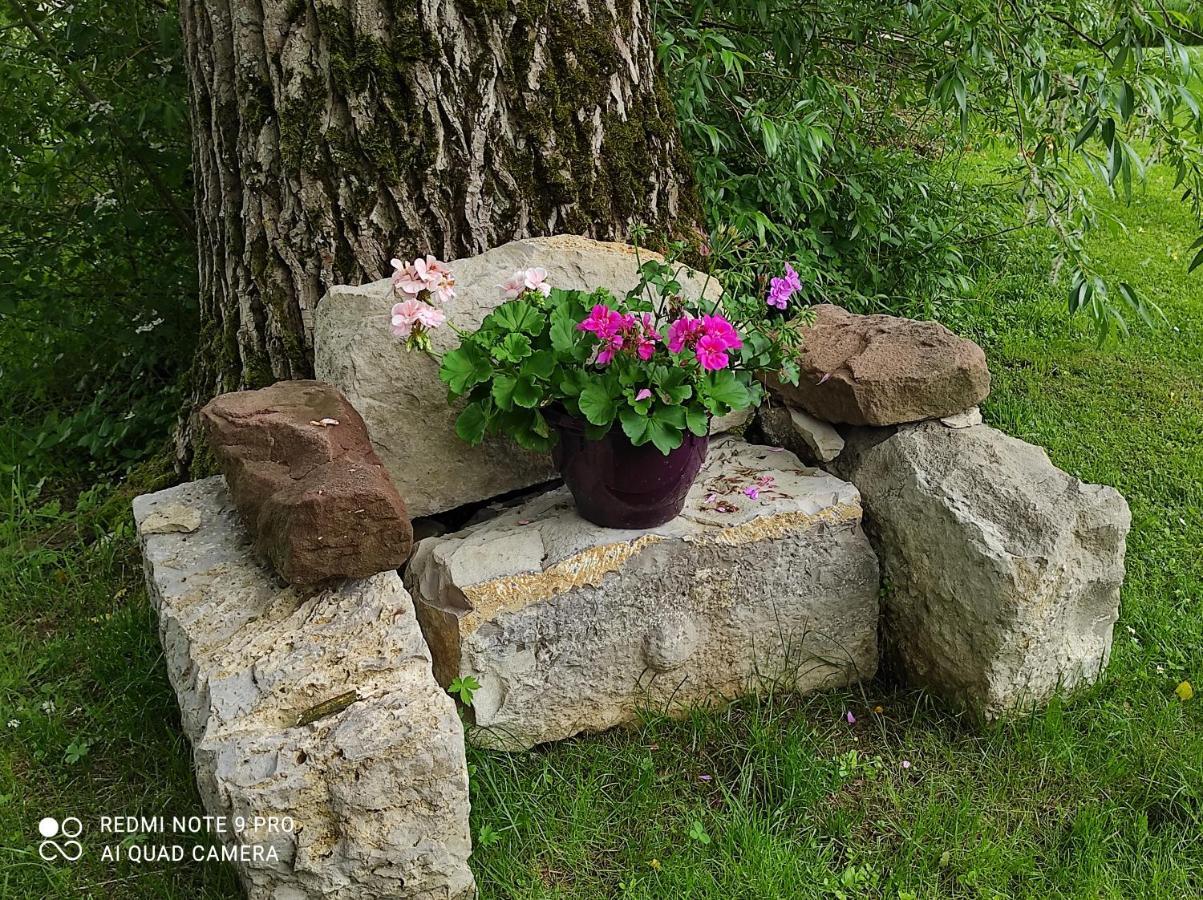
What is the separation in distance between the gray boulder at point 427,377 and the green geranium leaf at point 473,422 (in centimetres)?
24

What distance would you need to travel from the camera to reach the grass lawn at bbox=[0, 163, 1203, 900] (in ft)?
6.59

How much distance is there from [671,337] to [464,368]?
0.47 m

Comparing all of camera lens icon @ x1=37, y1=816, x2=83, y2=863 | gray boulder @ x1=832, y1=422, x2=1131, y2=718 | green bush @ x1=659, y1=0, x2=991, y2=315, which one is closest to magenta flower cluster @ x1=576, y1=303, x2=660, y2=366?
gray boulder @ x1=832, y1=422, x2=1131, y2=718

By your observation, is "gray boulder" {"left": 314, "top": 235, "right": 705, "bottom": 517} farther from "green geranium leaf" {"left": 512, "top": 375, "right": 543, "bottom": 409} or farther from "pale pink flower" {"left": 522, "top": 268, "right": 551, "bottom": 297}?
"green geranium leaf" {"left": 512, "top": 375, "right": 543, "bottom": 409}

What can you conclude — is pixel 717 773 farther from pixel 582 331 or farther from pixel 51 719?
pixel 51 719

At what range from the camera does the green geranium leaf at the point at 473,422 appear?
222 centimetres

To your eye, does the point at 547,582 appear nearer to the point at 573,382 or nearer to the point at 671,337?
the point at 573,382

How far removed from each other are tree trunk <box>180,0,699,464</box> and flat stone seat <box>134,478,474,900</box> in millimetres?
1007

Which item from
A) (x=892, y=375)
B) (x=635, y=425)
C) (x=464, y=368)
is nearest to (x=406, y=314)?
(x=464, y=368)

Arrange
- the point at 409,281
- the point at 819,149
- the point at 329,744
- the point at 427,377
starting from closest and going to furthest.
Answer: the point at 329,744
the point at 409,281
the point at 427,377
the point at 819,149

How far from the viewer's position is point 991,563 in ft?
7.27

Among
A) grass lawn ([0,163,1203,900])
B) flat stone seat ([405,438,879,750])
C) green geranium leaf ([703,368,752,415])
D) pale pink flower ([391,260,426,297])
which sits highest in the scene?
pale pink flower ([391,260,426,297])

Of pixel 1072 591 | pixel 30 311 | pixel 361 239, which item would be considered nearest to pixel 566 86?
pixel 361 239

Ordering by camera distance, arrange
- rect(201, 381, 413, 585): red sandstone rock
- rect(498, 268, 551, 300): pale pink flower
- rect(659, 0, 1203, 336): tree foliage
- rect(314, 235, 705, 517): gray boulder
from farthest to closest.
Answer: rect(659, 0, 1203, 336): tree foliage → rect(314, 235, 705, 517): gray boulder → rect(498, 268, 551, 300): pale pink flower → rect(201, 381, 413, 585): red sandstone rock
